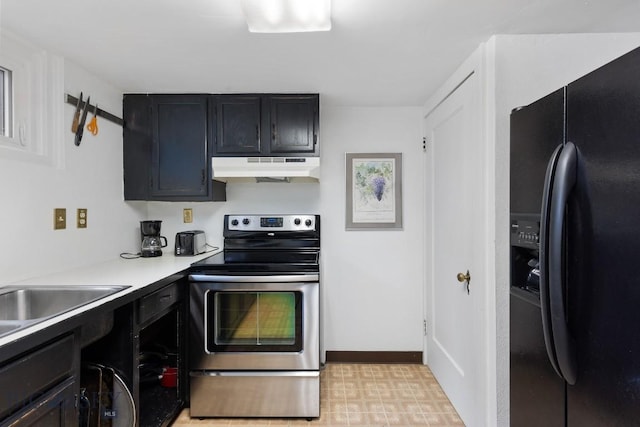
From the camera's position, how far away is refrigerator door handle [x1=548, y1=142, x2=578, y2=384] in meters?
0.84

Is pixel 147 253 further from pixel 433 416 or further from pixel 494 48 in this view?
pixel 494 48

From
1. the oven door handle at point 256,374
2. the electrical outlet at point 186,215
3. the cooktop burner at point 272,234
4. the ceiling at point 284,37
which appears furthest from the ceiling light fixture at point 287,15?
the oven door handle at point 256,374

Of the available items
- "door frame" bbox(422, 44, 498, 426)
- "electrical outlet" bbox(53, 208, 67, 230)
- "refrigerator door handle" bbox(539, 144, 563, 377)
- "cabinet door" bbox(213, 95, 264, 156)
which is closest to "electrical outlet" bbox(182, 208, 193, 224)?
"cabinet door" bbox(213, 95, 264, 156)

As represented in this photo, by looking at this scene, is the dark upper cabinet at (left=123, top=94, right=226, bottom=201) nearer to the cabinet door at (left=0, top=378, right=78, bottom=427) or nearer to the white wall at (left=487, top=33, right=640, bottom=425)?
the cabinet door at (left=0, top=378, right=78, bottom=427)

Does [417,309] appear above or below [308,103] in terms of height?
below

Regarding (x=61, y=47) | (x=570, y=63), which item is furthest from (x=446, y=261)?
(x=61, y=47)

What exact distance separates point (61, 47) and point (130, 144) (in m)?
0.77

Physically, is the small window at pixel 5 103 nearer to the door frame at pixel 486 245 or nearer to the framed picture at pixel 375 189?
the framed picture at pixel 375 189

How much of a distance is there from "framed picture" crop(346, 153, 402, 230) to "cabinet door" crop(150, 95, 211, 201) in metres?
1.10

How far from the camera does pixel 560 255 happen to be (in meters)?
0.85

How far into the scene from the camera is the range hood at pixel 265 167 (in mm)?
2316

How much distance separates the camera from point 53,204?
181 centimetres

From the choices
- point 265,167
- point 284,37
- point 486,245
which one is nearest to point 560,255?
point 486,245

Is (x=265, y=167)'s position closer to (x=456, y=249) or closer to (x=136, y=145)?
(x=136, y=145)
